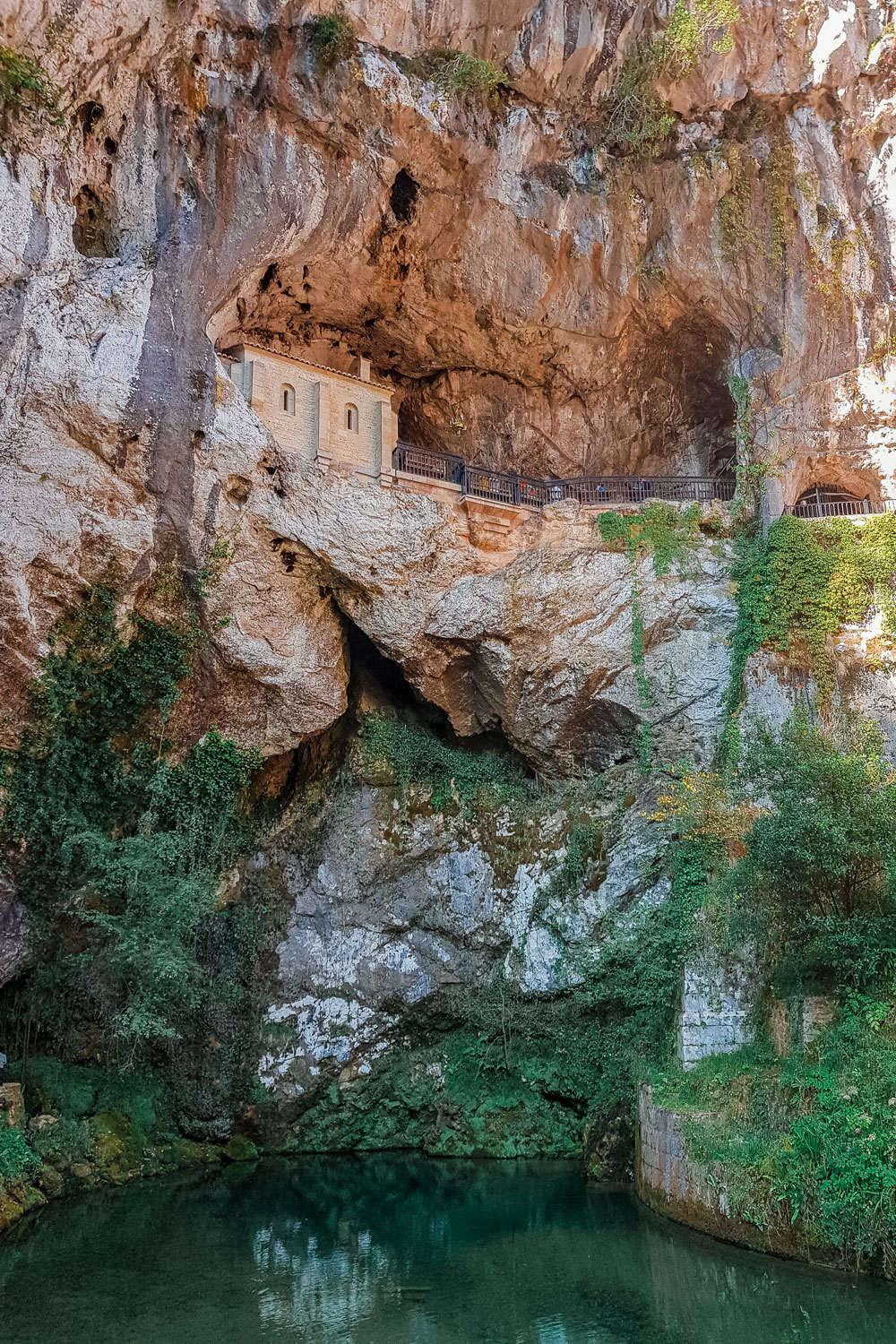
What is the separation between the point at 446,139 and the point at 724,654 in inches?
434

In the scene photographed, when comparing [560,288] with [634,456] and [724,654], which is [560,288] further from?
[724,654]

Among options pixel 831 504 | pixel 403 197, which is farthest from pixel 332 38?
pixel 831 504

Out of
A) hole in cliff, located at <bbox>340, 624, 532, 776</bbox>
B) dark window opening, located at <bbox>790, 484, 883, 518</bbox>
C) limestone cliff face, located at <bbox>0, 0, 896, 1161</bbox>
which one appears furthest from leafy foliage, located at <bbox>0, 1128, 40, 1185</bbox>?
dark window opening, located at <bbox>790, 484, 883, 518</bbox>

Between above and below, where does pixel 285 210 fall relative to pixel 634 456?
above

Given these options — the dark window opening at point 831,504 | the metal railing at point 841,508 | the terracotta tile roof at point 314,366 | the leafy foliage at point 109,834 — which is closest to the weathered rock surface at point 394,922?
the leafy foliage at point 109,834

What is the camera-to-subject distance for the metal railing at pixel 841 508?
754 inches

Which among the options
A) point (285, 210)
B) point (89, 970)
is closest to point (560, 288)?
point (285, 210)

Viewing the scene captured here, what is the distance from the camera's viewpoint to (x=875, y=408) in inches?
754

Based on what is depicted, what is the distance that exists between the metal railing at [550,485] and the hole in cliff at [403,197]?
14.3 feet

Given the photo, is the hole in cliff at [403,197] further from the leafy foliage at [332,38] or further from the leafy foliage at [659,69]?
the leafy foliage at [659,69]

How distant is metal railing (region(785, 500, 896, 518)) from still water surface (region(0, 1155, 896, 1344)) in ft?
42.8

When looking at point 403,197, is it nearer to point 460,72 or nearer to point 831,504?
point 460,72

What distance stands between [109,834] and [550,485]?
11.6 m

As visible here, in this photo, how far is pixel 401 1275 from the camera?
36.1ft
